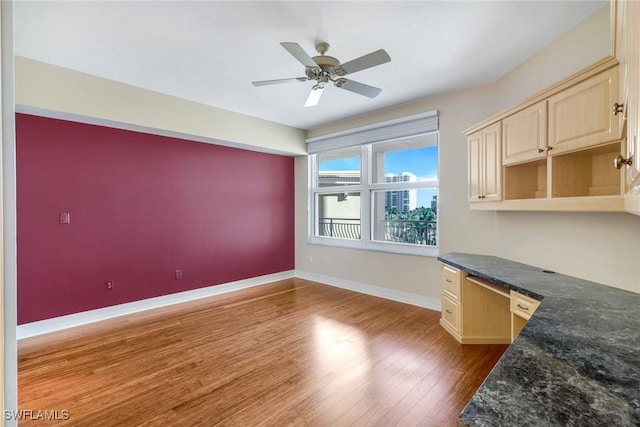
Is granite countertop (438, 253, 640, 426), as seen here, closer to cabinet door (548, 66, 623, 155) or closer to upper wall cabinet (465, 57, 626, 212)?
upper wall cabinet (465, 57, 626, 212)

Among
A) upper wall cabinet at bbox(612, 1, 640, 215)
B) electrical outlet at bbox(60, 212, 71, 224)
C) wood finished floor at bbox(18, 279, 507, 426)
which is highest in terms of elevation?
upper wall cabinet at bbox(612, 1, 640, 215)

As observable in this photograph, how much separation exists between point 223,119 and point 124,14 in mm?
2198

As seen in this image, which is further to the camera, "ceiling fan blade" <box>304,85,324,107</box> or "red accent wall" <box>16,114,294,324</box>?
"red accent wall" <box>16,114,294,324</box>

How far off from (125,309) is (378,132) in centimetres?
438

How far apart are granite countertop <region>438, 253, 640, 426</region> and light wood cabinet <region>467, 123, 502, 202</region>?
1347mm

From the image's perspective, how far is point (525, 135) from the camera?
2.53m

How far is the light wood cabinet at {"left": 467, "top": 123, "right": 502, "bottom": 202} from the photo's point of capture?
287 cm

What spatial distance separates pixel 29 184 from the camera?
3.24 m

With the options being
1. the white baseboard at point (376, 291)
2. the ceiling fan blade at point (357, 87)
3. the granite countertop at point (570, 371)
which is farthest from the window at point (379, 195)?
the granite countertop at point (570, 371)

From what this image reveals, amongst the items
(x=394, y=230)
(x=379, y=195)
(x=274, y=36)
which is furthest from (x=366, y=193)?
(x=274, y=36)

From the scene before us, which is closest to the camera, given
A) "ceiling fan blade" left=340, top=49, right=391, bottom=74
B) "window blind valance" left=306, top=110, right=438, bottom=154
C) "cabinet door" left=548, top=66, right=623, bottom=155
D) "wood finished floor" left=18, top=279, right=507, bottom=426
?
"cabinet door" left=548, top=66, right=623, bottom=155

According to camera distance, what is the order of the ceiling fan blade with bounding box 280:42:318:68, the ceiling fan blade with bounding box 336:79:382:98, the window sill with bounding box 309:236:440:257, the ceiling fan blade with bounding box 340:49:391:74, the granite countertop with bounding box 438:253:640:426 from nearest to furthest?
the granite countertop with bounding box 438:253:640:426, the ceiling fan blade with bounding box 280:42:318:68, the ceiling fan blade with bounding box 340:49:391:74, the ceiling fan blade with bounding box 336:79:382:98, the window sill with bounding box 309:236:440:257

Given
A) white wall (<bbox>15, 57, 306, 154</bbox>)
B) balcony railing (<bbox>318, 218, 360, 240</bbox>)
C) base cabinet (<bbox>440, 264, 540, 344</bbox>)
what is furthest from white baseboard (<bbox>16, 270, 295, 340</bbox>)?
base cabinet (<bbox>440, 264, 540, 344</bbox>)

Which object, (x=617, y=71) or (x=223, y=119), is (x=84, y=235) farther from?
(x=617, y=71)
